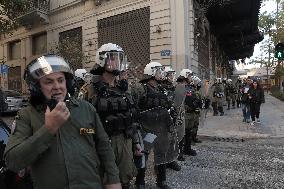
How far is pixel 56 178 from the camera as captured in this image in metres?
2.30

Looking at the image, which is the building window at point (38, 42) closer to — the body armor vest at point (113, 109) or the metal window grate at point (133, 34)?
the metal window grate at point (133, 34)

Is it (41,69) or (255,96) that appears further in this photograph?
(255,96)

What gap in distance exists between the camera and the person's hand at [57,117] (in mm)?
2100

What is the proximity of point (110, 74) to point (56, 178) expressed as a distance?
197cm

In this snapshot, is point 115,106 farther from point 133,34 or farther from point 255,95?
point 133,34

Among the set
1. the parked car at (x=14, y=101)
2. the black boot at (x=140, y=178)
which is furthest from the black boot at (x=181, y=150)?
the parked car at (x=14, y=101)

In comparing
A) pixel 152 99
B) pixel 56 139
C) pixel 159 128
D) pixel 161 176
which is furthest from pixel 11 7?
pixel 56 139

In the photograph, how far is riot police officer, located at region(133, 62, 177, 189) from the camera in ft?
19.3

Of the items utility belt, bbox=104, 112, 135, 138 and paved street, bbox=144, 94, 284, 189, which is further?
paved street, bbox=144, 94, 284, 189

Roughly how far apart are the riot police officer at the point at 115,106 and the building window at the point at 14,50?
27735mm

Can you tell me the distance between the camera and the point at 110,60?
162 inches

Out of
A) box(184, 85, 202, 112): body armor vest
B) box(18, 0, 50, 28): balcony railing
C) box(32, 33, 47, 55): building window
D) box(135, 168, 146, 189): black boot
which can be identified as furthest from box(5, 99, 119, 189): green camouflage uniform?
box(32, 33, 47, 55): building window

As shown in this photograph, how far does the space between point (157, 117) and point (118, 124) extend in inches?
80.7

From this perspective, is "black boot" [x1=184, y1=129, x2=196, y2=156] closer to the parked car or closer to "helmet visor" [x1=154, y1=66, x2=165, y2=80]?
"helmet visor" [x1=154, y1=66, x2=165, y2=80]
